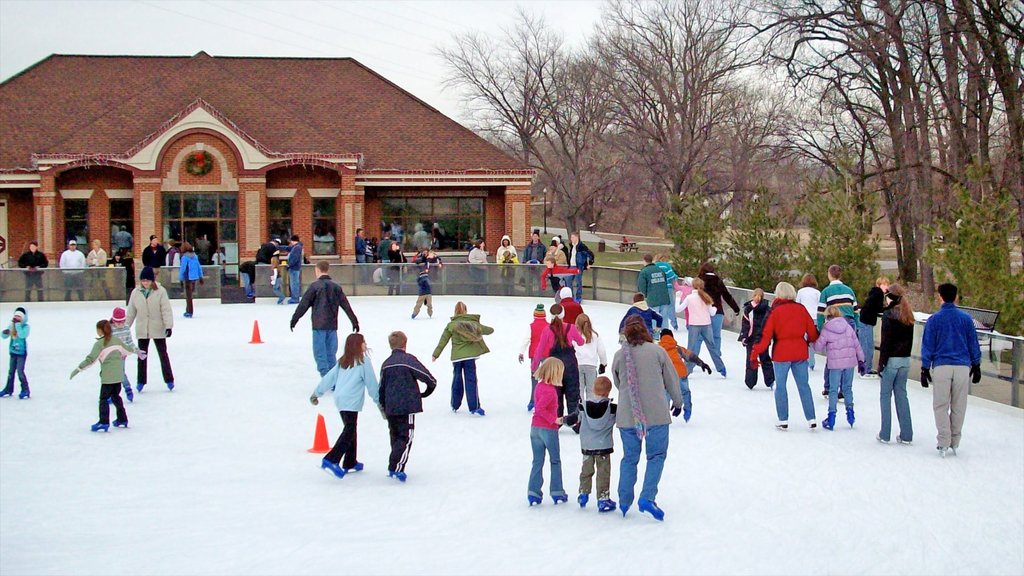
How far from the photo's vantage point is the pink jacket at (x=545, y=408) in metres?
10.3

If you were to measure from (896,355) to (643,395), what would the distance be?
4.37 m

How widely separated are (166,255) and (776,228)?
584 inches

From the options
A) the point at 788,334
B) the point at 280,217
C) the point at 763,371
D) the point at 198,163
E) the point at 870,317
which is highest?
the point at 198,163

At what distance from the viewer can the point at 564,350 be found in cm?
1289

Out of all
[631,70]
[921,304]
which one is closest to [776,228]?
[921,304]

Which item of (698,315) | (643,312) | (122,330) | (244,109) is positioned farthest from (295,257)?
(244,109)

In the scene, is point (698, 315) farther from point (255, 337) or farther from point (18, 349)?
point (18, 349)

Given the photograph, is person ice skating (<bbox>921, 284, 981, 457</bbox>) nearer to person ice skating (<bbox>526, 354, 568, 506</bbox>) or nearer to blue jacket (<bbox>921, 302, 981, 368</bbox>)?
blue jacket (<bbox>921, 302, 981, 368</bbox>)

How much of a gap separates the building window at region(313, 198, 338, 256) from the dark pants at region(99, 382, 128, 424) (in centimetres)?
2714

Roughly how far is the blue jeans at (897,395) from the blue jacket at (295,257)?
17569 mm

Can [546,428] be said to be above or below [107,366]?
below

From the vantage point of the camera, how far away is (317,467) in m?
12.6

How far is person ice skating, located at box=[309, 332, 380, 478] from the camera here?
1166 cm

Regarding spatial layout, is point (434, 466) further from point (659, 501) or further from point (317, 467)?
point (659, 501)
